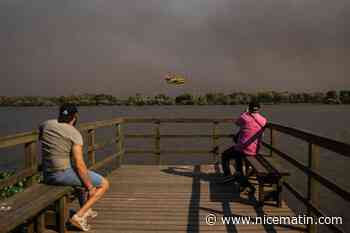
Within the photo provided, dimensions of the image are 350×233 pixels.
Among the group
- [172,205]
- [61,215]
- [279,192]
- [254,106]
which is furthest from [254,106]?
[61,215]

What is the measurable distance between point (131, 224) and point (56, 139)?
4.41ft

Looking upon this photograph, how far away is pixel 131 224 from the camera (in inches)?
179

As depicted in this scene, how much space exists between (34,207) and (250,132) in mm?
3603

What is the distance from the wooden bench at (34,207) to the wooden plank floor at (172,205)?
47 centimetres

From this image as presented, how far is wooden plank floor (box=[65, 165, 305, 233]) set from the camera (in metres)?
4.42

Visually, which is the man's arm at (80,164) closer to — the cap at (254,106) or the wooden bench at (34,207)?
the wooden bench at (34,207)

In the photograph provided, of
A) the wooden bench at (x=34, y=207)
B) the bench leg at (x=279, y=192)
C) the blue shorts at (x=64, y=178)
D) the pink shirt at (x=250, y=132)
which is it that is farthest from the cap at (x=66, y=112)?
the pink shirt at (x=250, y=132)

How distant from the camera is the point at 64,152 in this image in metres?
4.00

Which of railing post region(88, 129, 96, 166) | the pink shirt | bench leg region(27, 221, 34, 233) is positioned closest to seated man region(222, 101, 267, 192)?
the pink shirt

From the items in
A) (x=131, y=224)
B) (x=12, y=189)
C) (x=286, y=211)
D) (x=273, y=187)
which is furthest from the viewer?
(x=12, y=189)

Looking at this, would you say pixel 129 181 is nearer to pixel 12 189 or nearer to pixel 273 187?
pixel 12 189

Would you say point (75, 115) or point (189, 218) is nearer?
point (75, 115)

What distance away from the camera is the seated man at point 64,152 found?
3975 mm

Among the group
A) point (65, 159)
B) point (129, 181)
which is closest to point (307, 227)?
point (65, 159)
